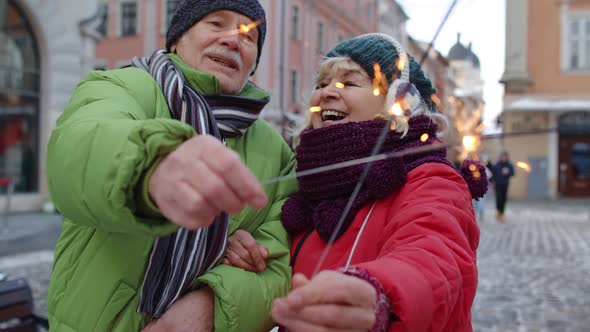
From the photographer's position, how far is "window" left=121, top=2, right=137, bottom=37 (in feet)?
68.4

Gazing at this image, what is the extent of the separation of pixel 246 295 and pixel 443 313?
506mm

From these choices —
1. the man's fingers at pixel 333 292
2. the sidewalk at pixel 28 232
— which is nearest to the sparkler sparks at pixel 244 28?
the man's fingers at pixel 333 292

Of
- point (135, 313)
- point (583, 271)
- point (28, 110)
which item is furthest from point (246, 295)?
point (28, 110)

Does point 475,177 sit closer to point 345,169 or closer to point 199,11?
point 345,169

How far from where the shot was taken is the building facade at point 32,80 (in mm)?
12914

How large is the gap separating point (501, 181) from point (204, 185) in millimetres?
Result: 10916

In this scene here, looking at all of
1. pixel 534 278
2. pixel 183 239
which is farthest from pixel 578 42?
pixel 534 278

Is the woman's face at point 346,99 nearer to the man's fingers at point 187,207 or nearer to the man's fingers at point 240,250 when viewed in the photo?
the man's fingers at point 240,250

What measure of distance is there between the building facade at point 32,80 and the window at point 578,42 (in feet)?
39.1

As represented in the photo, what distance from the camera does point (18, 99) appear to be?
1312 cm

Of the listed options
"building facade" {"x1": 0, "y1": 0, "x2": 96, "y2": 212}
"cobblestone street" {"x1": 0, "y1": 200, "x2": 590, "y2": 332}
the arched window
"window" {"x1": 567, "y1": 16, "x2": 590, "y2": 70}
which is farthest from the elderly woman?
the arched window

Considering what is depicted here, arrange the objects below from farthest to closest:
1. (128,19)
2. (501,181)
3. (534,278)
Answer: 1. (128,19)
2. (501,181)
3. (534,278)

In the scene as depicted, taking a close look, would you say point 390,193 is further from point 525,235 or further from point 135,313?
point 525,235

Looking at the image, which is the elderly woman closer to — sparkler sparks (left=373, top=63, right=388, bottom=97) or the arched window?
sparkler sparks (left=373, top=63, right=388, bottom=97)
